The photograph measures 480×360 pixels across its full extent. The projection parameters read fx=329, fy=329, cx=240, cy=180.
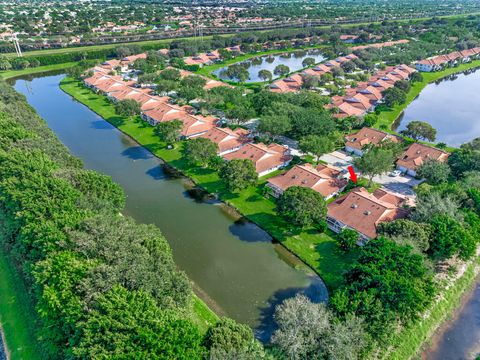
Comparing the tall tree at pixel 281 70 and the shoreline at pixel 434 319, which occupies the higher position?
the tall tree at pixel 281 70

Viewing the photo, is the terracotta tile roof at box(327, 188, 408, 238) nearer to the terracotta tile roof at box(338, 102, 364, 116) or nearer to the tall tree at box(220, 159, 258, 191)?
the tall tree at box(220, 159, 258, 191)

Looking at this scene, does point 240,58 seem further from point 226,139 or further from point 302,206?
point 302,206

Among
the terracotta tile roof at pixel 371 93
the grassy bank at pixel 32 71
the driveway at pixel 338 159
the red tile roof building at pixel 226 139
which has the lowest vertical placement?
the driveway at pixel 338 159

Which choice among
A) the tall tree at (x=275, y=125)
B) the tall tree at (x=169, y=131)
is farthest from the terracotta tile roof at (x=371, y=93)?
the tall tree at (x=169, y=131)

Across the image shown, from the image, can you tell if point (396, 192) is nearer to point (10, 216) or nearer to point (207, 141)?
point (207, 141)

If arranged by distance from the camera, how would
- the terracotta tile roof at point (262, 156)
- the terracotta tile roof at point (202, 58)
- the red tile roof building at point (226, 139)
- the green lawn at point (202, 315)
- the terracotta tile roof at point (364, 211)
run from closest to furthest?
the green lawn at point (202, 315)
the terracotta tile roof at point (364, 211)
the terracotta tile roof at point (262, 156)
the red tile roof building at point (226, 139)
the terracotta tile roof at point (202, 58)

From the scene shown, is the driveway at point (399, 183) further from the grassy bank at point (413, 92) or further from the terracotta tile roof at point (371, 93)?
the terracotta tile roof at point (371, 93)

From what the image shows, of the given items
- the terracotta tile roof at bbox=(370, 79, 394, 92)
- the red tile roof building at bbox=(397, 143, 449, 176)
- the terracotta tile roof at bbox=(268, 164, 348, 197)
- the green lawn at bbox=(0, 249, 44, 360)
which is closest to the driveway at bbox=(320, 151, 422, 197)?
the red tile roof building at bbox=(397, 143, 449, 176)

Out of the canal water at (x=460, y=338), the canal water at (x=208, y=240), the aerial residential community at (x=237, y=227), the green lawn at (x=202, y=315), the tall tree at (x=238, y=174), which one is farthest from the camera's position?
the tall tree at (x=238, y=174)

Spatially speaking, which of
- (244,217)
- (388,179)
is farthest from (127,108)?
(388,179)
